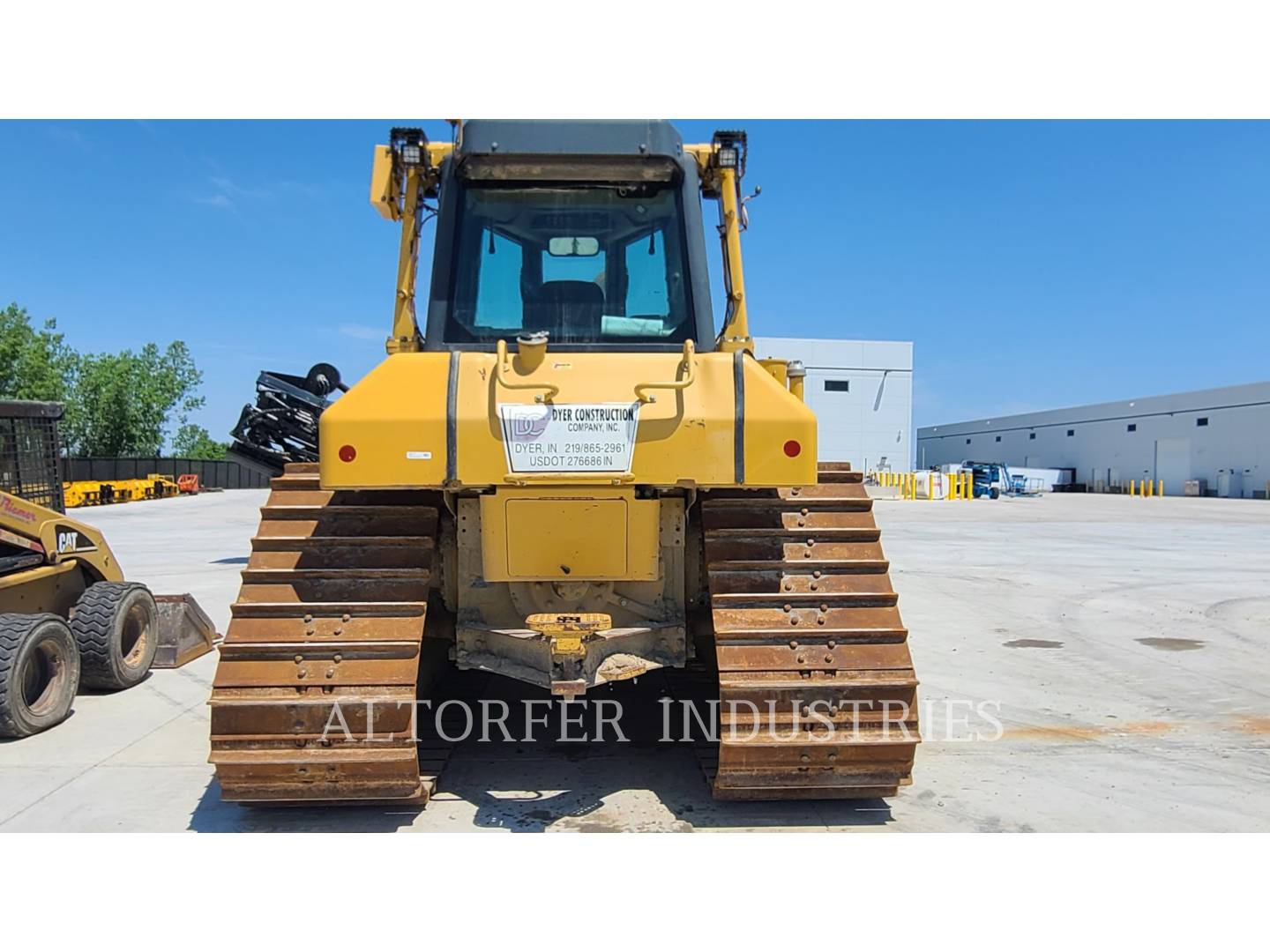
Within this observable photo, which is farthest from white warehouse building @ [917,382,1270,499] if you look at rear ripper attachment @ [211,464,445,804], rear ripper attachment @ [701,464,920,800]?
rear ripper attachment @ [211,464,445,804]

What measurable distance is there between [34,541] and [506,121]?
15.2ft

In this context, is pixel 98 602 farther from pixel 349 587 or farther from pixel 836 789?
pixel 836 789

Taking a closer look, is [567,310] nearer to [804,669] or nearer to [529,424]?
[529,424]

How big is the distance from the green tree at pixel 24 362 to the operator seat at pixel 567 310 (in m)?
45.2

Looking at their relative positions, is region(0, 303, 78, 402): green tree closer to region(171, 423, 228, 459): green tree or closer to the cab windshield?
region(171, 423, 228, 459): green tree

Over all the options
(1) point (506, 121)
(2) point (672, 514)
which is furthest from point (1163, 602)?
(1) point (506, 121)

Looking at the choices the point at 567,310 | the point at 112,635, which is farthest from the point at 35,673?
the point at 567,310

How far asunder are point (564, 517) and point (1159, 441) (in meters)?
60.6

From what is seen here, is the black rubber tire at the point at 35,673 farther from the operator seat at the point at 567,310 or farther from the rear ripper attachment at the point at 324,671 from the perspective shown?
the operator seat at the point at 567,310

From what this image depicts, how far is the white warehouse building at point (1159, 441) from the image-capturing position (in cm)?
4850

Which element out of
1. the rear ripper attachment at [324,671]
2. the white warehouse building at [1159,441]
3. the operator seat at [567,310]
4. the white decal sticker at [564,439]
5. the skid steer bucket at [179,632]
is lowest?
the skid steer bucket at [179,632]

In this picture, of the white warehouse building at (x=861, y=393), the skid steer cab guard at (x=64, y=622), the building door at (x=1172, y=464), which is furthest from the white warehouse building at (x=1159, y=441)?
the skid steer cab guard at (x=64, y=622)

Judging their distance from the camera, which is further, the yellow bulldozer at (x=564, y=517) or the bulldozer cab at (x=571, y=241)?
the bulldozer cab at (x=571, y=241)

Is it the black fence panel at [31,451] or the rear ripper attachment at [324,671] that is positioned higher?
the black fence panel at [31,451]
